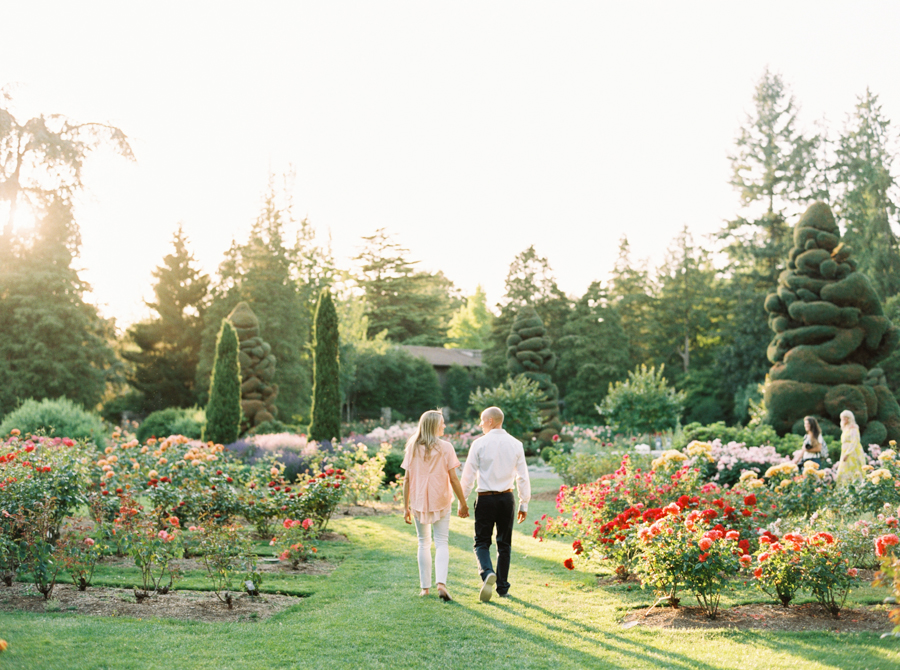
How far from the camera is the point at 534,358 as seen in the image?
2248 centimetres

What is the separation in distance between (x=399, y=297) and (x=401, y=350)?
16.0 metres

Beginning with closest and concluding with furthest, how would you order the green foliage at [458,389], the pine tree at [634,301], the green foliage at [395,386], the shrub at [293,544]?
1. the shrub at [293,544]
2. the green foliage at [395,386]
3. the green foliage at [458,389]
4. the pine tree at [634,301]

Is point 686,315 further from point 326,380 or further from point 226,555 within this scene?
point 226,555

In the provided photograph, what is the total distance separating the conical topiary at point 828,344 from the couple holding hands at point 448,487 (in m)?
10.1

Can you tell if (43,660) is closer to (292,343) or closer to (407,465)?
(407,465)

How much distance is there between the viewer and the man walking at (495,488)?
5.43 m

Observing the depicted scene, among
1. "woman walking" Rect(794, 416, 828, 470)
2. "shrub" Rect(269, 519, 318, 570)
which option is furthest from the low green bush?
"shrub" Rect(269, 519, 318, 570)

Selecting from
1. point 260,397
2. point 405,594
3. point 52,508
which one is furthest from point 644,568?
point 260,397

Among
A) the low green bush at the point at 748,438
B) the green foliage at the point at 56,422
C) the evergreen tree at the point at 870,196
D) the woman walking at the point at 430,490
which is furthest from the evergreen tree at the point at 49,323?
the evergreen tree at the point at 870,196

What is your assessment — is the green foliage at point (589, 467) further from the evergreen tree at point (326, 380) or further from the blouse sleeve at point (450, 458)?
the blouse sleeve at point (450, 458)

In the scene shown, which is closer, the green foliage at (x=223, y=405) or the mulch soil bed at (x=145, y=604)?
the mulch soil bed at (x=145, y=604)

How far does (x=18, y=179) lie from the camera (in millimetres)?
21172

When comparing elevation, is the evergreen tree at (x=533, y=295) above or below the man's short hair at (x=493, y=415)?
above

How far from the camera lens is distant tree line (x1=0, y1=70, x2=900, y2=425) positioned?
837 inches
